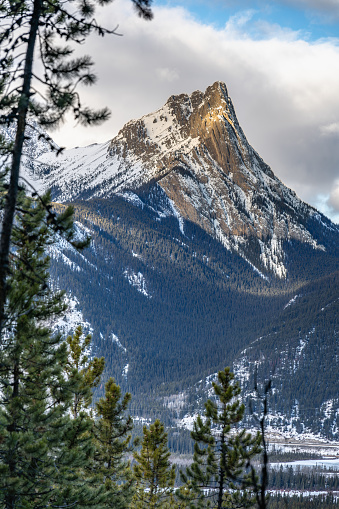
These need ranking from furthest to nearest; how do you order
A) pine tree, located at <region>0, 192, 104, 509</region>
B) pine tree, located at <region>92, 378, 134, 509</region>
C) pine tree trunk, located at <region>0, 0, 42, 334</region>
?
pine tree, located at <region>92, 378, 134, 509</region> < pine tree, located at <region>0, 192, 104, 509</region> < pine tree trunk, located at <region>0, 0, 42, 334</region>

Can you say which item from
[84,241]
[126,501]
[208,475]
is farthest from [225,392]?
[84,241]

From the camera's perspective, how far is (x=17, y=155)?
45.6ft

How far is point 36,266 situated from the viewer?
19500 mm

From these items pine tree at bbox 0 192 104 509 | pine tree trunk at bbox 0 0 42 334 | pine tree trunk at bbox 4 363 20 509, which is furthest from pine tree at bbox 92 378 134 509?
pine tree trunk at bbox 0 0 42 334

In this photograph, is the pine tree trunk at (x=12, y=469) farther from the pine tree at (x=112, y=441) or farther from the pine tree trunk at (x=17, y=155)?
the pine tree at (x=112, y=441)

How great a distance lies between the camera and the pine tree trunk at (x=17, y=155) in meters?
13.7

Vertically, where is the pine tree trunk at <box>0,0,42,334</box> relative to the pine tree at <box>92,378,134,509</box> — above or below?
above

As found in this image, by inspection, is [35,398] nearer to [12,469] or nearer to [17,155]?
[12,469]

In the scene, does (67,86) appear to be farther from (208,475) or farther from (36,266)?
(208,475)

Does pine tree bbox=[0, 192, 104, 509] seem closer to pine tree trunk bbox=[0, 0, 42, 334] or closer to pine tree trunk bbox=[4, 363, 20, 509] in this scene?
pine tree trunk bbox=[4, 363, 20, 509]

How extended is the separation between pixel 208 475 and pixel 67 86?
84.6ft

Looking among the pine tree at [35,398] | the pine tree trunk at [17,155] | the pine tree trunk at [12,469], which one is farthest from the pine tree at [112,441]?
the pine tree trunk at [17,155]

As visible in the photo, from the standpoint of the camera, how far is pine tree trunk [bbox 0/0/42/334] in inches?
539

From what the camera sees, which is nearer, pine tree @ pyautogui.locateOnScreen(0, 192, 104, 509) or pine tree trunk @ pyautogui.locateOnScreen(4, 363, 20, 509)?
pine tree @ pyautogui.locateOnScreen(0, 192, 104, 509)
